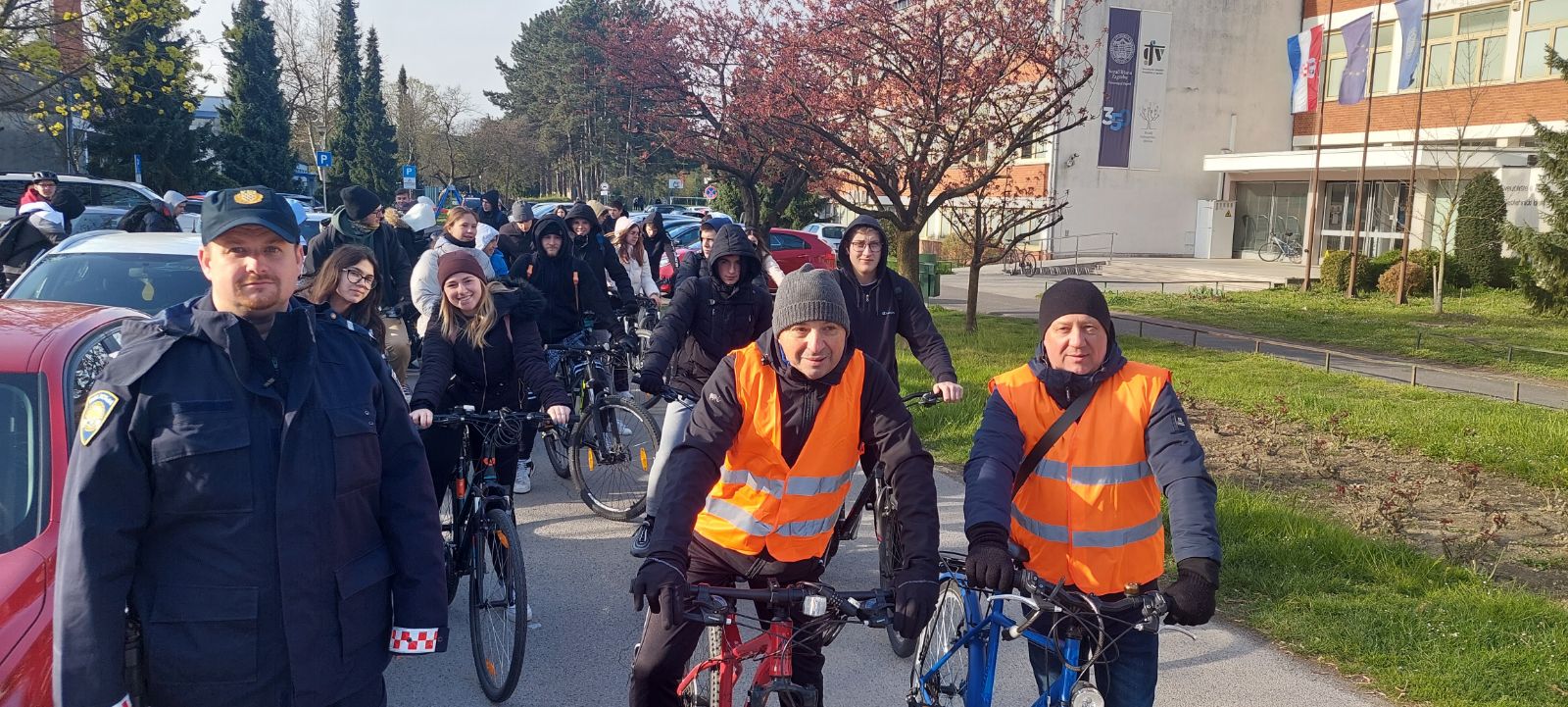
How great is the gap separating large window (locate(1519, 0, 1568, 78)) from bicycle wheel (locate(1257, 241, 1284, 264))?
9.18m

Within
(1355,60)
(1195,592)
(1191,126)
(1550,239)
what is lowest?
(1195,592)

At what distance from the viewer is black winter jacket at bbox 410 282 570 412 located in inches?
203

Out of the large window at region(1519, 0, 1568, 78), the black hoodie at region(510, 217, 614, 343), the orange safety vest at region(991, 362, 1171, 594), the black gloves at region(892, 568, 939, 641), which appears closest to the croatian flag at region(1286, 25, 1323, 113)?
the large window at region(1519, 0, 1568, 78)

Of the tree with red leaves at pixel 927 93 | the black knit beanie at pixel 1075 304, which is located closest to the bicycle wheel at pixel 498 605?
the black knit beanie at pixel 1075 304

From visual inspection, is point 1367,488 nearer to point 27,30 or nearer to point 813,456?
point 813,456

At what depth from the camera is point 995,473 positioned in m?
3.11

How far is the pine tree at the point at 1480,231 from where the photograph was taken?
2570cm

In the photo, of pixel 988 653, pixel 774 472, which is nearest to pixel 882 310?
pixel 988 653

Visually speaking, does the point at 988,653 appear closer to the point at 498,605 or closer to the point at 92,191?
the point at 498,605

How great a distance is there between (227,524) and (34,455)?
1.21 m

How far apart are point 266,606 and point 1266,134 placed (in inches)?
1767

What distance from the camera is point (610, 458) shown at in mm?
7188

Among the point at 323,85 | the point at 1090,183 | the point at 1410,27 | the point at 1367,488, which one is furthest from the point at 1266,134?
the point at 323,85

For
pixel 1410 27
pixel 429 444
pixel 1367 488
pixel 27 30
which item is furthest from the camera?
pixel 1410 27
